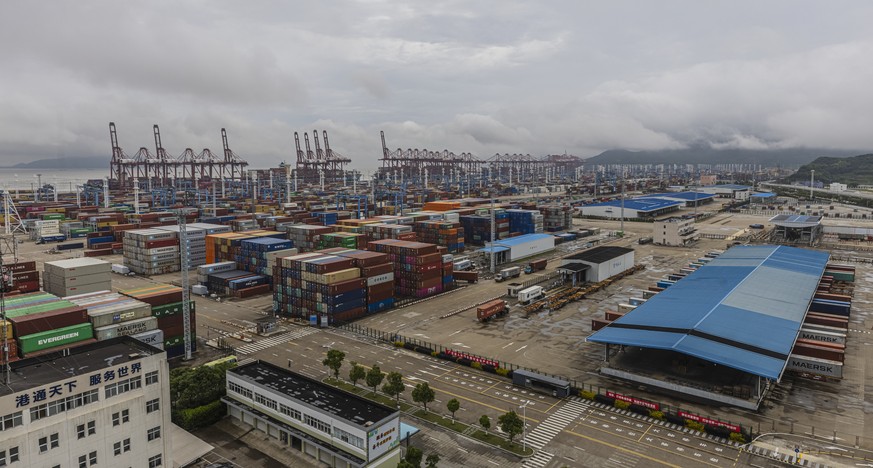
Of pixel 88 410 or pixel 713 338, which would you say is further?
pixel 713 338

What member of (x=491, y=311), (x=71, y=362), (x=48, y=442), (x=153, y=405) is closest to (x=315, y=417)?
(x=153, y=405)

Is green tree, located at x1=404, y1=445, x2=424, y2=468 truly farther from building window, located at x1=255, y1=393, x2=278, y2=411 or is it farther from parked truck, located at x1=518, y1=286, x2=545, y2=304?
parked truck, located at x1=518, y1=286, x2=545, y2=304

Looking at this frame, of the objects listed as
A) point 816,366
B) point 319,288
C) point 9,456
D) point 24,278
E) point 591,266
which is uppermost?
point 24,278

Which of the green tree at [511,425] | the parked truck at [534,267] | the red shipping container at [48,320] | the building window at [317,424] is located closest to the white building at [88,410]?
the building window at [317,424]

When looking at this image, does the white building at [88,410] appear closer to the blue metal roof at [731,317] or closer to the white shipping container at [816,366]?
the blue metal roof at [731,317]

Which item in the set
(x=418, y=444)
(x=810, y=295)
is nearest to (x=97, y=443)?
(x=418, y=444)

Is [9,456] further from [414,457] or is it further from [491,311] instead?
[491,311]

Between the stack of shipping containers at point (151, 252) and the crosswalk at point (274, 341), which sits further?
the stack of shipping containers at point (151, 252)
